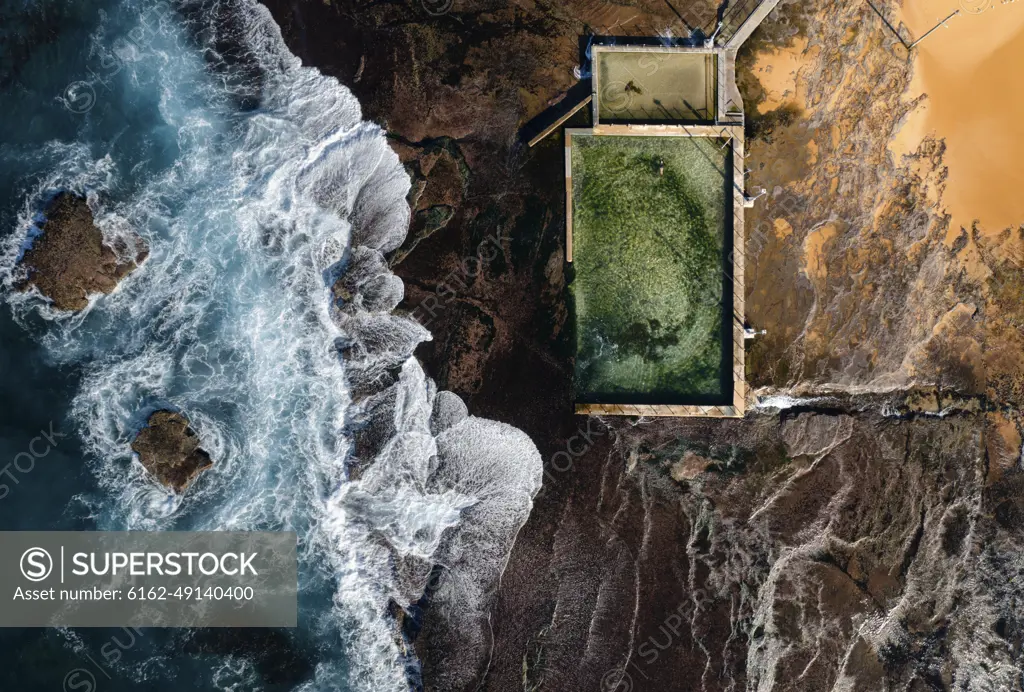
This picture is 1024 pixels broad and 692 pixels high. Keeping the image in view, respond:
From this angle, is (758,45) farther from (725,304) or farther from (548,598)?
(548,598)

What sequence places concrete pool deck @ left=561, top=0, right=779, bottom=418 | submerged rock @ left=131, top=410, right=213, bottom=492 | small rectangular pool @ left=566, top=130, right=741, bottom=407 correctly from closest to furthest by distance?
submerged rock @ left=131, top=410, right=213, bottom=492 < concrete pool deck @ left=561, top=0, right=779, bottom=418 < small rectangular pool @ left=566, top=130, right=741, bottom=407

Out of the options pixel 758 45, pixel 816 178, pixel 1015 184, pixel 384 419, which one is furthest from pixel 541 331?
pixel 1015 184

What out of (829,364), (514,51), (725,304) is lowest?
(829,364)

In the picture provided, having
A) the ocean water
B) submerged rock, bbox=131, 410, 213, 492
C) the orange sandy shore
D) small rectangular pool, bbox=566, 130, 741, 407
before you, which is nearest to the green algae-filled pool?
small rectangular pool, bbox=566, 130, 741, 407

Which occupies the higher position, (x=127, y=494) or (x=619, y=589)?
(x=127, y=494)

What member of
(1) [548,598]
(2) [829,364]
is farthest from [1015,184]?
(1) [548,598]

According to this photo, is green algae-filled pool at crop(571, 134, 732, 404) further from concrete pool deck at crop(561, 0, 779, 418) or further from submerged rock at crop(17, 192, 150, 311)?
submerged rock at crop(17, 192, 150, 311)

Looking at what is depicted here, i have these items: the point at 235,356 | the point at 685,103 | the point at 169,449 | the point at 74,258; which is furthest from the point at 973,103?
the point at 74,258
